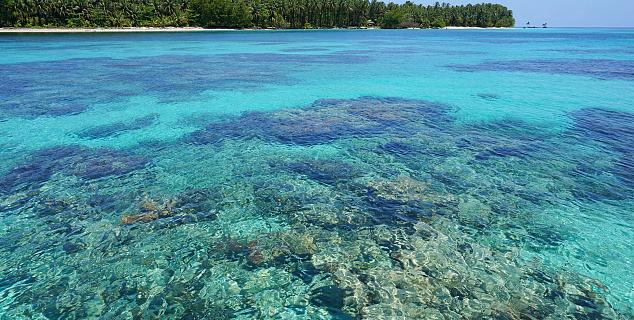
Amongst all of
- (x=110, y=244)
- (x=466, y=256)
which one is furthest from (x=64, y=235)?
(x=466, y=256)

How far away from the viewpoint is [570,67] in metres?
40.2

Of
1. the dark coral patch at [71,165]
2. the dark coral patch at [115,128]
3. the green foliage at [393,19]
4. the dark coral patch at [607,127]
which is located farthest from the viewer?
the green foliage at [393,19]

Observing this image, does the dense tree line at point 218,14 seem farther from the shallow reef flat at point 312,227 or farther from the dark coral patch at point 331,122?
the shallow reef flat at point 312,227

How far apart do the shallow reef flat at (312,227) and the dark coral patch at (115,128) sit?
0.47 metres

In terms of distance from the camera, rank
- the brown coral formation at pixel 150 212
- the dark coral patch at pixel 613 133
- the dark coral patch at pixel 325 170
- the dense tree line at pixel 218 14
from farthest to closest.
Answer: the dense tree line at pixel 218 14 → the dark coral patch at pixel 613 133 → the dark coral patch at pixel 325 170 → the brown coral formation at pixel 150 212

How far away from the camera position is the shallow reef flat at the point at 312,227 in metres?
7.03

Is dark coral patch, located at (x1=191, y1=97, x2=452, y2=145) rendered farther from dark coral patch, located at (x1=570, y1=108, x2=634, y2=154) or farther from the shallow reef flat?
dark coral patch, located at (x1=570, y1=108, x2=634, y2=154)

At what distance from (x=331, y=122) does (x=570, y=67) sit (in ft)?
116

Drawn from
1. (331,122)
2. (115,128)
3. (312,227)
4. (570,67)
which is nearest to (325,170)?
(312,227)

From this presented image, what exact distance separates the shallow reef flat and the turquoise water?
50 mm

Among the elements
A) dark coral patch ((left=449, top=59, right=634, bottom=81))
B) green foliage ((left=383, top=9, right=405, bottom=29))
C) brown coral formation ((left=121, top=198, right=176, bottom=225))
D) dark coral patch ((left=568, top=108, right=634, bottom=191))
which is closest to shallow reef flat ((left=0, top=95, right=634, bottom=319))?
brown coral formation ((left=121, top=198, right=176, bottom=225))

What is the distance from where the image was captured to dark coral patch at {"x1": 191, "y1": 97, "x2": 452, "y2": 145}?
1680cm

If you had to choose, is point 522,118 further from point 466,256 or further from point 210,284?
point 210,284

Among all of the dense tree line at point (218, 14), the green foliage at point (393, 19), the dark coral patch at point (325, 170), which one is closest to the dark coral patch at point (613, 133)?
the dark coral patch at point (325, 170)
